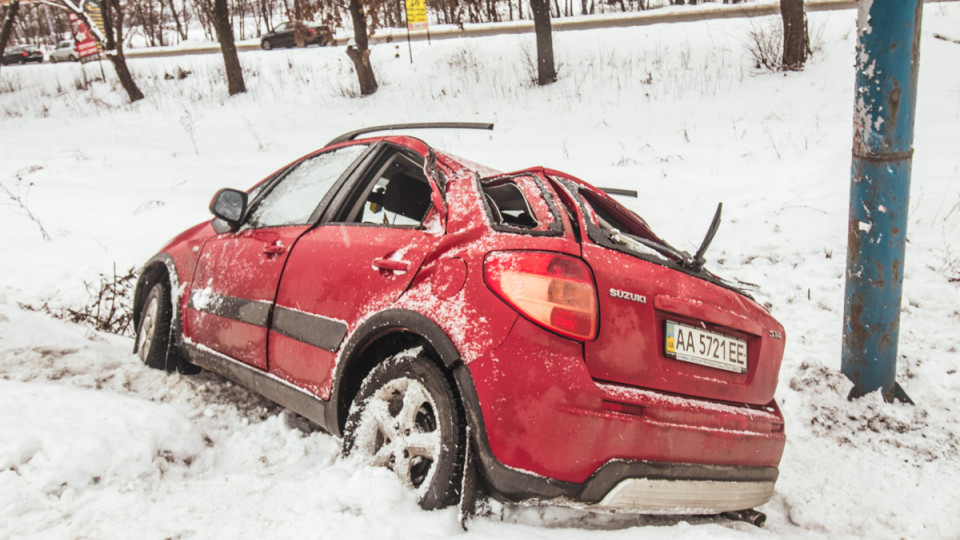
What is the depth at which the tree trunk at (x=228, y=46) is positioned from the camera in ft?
51.5

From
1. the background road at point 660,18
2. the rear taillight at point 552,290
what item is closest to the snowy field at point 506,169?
the rear taillight at point 552,290

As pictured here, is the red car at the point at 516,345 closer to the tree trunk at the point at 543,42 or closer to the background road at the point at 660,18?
the tree trunk at the point at 543,42

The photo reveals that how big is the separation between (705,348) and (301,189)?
216cm

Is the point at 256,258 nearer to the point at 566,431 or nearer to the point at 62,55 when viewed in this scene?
the point at 566,431

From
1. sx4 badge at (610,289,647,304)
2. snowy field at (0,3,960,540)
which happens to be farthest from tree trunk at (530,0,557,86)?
sx4 badge at (610,289,647,304)

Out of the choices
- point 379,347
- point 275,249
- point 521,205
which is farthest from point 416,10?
point 379,347

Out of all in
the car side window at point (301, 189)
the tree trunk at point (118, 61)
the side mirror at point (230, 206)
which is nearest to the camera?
the car side window at point (301, 189)

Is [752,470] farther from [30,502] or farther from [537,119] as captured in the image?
[537,119]

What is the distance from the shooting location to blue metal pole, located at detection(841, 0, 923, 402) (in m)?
3.04

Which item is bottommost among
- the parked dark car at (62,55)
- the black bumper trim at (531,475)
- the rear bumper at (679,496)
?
the rear bumper at (679,496)

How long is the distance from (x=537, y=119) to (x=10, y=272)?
817 cm

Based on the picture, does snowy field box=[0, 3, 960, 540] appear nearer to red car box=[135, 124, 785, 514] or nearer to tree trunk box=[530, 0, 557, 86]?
red car box=[135, 124, 785, 514]

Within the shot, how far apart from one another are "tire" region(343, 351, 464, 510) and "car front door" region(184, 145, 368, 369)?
0.83 metres

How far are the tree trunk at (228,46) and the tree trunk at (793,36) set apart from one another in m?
12.4
